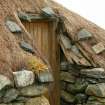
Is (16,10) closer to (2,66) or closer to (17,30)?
(17,30)

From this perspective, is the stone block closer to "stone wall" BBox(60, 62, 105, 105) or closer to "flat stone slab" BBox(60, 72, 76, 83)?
"stone wall" BBox(60, 62, 105, 105)

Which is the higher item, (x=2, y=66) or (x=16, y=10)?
(x=16, y=10)

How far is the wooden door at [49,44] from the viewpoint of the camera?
10.7 m

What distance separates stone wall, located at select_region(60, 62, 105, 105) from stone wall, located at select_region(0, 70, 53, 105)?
227cm

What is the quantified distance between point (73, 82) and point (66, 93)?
16.4 inches

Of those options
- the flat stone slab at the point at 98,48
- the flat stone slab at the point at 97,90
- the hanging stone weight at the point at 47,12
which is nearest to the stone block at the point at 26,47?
the hanging stone weight at the point at 47,12

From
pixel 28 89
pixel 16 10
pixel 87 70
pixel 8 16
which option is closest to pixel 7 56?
pixel 28 89

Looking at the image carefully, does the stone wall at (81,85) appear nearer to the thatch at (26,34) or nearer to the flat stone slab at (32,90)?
the thatch at (26,34)

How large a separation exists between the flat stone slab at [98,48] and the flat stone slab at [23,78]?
10.2 feet

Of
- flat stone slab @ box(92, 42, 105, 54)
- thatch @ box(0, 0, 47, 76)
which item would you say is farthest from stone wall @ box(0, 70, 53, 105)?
flat stone slab @ box(92, 42, 105, 54)

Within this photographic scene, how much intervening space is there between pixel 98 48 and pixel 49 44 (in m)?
1.40

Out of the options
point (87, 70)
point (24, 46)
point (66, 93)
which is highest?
point (24, 46)

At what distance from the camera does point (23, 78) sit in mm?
7852

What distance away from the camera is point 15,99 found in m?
7.80
